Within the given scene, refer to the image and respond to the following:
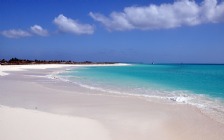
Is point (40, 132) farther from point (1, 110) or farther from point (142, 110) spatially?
point (142, 110)

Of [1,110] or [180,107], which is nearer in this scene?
[1,110]

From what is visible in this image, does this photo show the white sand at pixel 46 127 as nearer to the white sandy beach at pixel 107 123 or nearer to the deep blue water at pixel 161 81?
the white sandy beach at pixel 107 123

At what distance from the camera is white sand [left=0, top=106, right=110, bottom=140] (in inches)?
224

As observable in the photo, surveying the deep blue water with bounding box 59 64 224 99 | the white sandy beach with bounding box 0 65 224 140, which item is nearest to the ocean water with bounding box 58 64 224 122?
the deep blue water with bounding box 59 64 224 99

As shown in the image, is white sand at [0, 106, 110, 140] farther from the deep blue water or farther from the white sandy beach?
the deep blue water

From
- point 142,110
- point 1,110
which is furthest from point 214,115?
point 1,110

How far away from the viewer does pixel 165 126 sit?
23.9 feet

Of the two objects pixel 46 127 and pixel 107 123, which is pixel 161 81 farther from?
pixel 46 127

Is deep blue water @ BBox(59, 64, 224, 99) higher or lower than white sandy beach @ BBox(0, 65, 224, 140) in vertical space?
lower

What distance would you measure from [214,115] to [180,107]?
1.61 meters

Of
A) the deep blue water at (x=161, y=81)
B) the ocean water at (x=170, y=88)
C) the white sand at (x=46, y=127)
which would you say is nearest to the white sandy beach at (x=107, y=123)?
the white sand at (x=46, y=127)

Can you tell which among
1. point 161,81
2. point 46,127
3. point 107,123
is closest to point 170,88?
point 161,81

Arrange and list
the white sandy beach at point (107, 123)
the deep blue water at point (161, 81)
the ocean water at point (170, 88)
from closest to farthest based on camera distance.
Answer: the white sandy beach at point (107, 123), the ocean water at point (170, 88), the deep blue water at point (161, 81)

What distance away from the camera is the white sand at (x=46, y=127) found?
224 inches
